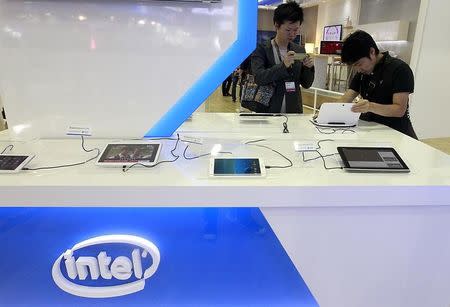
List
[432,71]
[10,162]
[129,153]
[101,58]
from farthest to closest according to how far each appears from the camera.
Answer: [432,71]
[101,58]
[129,153]
[10,162]

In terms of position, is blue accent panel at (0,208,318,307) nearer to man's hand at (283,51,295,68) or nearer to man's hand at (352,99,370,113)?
man's hand at (352,99,370,113)

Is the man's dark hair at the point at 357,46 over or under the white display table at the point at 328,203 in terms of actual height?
over

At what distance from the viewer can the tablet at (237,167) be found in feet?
3.54

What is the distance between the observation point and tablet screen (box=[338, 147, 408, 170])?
1145 mm

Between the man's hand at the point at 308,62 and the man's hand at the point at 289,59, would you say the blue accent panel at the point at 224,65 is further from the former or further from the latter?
the man's hand at the point at 308,62

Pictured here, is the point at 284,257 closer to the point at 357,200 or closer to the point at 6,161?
the point at 357,200

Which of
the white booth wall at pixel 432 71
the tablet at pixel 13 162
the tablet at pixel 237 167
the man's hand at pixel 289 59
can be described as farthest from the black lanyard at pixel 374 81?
the white booth wall at pixel 432 71

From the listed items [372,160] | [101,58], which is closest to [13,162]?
[101,58]

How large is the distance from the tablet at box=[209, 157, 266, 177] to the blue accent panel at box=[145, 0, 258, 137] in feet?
1.39

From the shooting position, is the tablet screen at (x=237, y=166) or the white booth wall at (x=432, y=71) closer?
the tablet screen at (x=237, y=166)

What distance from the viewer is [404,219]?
109 cm

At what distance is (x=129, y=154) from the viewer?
1.21m

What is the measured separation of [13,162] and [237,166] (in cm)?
76

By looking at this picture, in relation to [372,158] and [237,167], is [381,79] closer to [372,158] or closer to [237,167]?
[372,158]
